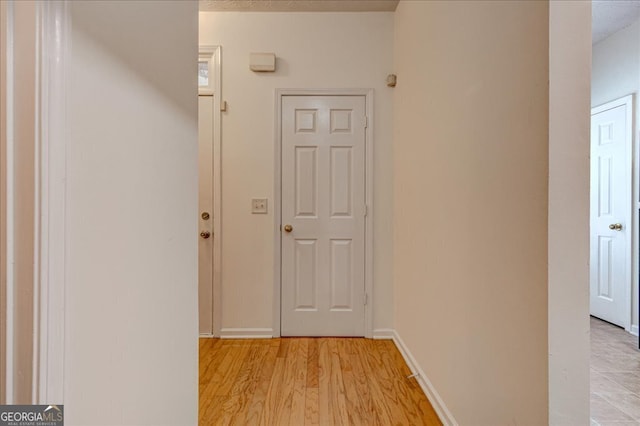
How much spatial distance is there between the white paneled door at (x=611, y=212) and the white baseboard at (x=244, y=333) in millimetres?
3161

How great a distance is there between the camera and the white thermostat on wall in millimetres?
2658

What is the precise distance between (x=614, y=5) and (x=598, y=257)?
223cm

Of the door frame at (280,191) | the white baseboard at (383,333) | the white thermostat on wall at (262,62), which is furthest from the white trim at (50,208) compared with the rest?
the white baseboard at (383,333)

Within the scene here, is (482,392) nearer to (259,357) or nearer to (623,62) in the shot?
(259,357)

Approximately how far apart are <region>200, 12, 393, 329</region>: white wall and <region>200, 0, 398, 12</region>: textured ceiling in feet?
0.15

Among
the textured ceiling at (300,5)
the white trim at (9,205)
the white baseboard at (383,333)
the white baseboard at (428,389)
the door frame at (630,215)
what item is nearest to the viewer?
the white trim at (9,205)

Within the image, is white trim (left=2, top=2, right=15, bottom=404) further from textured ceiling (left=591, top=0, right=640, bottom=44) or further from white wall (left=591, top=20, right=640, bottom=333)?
white wall (left=591, top=20, right=640, bottom=333)

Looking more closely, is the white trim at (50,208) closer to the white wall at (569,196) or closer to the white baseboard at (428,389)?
the white wall at (569,196)

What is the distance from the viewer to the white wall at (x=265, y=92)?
107 inches

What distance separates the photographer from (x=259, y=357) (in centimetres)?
234

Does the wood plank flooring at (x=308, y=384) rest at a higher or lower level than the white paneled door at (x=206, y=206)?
lower

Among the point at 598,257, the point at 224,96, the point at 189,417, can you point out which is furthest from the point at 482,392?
the point at 598,257

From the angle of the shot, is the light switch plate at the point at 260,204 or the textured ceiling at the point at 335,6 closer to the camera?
the textured ceiling at the point at 335,6

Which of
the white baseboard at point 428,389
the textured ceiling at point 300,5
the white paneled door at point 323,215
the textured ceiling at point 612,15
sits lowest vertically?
the white baseboard at point 428,389
